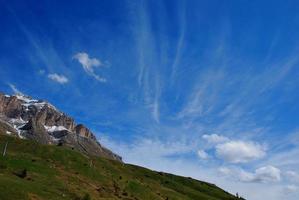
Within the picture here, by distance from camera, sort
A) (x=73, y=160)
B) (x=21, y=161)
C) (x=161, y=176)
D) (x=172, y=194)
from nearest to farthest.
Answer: (x=21, y=161), (x=73, y=160), (x=172, y=194), (x=161, y=176)

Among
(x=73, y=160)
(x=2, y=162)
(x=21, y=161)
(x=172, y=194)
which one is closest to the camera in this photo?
(x=2, y=162)

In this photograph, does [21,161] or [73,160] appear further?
[73,160]

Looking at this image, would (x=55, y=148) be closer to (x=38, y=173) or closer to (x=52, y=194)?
(x=38, y=173)

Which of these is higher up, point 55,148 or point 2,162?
point 55,148

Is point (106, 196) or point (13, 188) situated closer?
point (13, 188)

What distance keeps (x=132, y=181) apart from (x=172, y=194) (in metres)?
15.4

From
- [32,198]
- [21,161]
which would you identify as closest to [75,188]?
[21,161]

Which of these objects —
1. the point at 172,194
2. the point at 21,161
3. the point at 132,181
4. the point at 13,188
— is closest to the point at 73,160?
the point at 132,181

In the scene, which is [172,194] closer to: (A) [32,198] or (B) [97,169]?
(B) [97,169]

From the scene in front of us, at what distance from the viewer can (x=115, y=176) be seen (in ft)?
333

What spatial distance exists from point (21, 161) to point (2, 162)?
5.16 m

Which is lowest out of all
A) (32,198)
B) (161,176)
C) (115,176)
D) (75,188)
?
(32,198)

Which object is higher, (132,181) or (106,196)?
(132,181)

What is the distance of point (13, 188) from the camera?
186 feet
